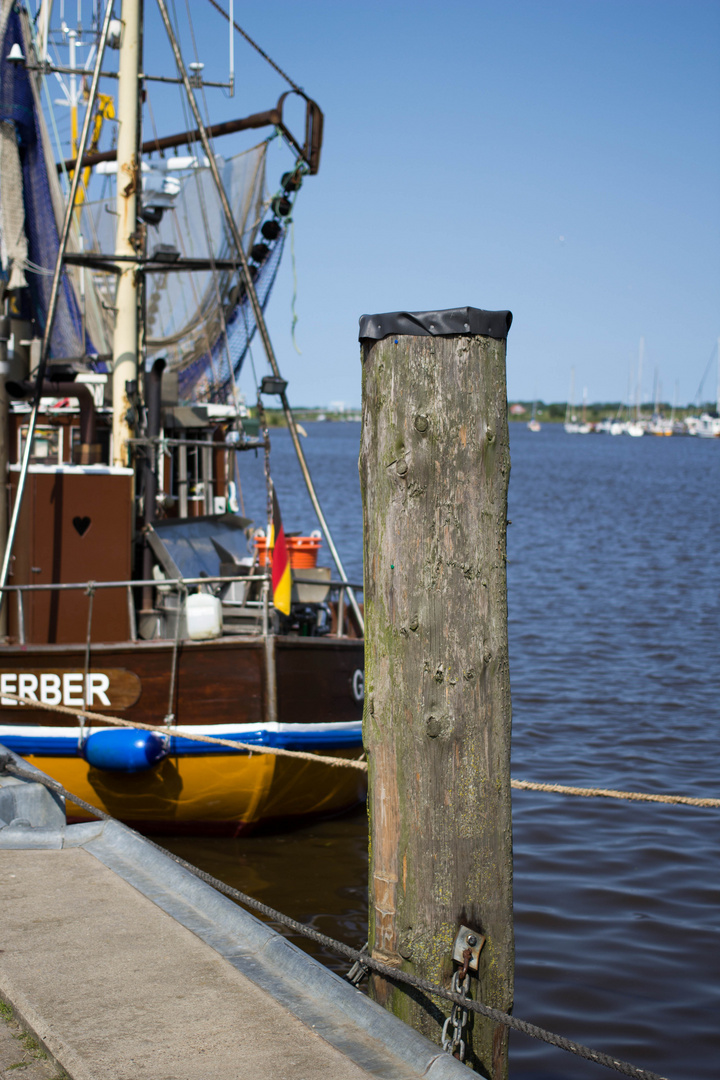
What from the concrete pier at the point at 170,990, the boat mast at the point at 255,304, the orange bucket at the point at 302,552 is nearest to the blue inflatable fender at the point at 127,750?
the boat mast at the point at 255,304

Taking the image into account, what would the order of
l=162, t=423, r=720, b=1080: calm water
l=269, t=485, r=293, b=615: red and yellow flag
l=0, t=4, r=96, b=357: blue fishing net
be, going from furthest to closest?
l=0, t=4, r=96, b=357: blue fishing net
l=269, t=485, r=293, b=615: red and yellow flag
l=162, t=423, r=720, b=1080: calm water

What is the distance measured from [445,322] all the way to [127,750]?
5570 mm

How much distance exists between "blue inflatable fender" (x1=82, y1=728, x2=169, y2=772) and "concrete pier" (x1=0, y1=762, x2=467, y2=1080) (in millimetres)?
3201

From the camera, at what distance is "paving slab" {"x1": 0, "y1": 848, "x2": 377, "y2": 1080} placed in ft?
10.3

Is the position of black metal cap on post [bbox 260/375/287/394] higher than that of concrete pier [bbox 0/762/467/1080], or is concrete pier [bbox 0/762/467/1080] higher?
black metal cap on post [bbox 260/375/287/394]

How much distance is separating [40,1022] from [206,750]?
5.04m

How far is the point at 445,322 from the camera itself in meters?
3.48

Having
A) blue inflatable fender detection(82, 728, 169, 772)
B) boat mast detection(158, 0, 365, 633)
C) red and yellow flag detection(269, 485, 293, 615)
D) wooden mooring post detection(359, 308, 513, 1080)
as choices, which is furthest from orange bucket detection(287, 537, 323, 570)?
wooden mooring post detection(359, 308, 513, 1080)

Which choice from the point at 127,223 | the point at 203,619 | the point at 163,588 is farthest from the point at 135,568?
the point at 127,223

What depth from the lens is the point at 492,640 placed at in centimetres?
357

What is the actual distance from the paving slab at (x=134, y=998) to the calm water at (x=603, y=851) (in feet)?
8.17

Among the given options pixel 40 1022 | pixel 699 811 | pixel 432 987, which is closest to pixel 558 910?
pixel 699 811

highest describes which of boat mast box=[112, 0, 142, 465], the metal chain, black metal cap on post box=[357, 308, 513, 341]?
boat mast box=[112, 0, 142, 465]

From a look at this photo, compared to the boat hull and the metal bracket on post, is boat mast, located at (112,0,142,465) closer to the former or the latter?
the boat hull
